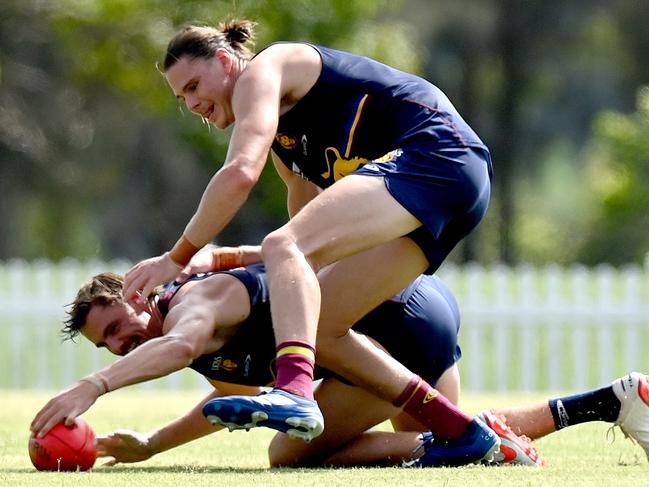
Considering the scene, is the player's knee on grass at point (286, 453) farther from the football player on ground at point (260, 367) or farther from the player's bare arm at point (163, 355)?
the player's bare arm at point (163, 355)

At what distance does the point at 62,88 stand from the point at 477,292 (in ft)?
41.1

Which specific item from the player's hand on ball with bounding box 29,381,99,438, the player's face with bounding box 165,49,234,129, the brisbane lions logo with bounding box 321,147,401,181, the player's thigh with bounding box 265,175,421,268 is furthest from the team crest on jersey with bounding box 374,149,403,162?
the player's hand on ball with bounding box 29,381,99,438

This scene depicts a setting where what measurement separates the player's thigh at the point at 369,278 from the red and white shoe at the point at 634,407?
0.94 metres

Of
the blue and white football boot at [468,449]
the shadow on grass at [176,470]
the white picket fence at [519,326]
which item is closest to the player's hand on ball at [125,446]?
the shadow on grass at [176,470]

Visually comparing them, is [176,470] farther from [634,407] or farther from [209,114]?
[634,407]

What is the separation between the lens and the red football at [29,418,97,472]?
207 inches

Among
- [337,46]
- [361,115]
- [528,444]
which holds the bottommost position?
[337,46]

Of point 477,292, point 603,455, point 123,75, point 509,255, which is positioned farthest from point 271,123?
point 509,255

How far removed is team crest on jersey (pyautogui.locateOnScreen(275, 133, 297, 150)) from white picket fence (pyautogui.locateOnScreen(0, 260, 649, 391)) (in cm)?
904

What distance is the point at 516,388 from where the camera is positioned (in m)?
14.4

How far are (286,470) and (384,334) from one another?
802 mm

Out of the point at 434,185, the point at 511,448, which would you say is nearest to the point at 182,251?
the point at 434,185

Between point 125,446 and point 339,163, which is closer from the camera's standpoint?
point 339,163

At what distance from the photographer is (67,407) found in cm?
517
